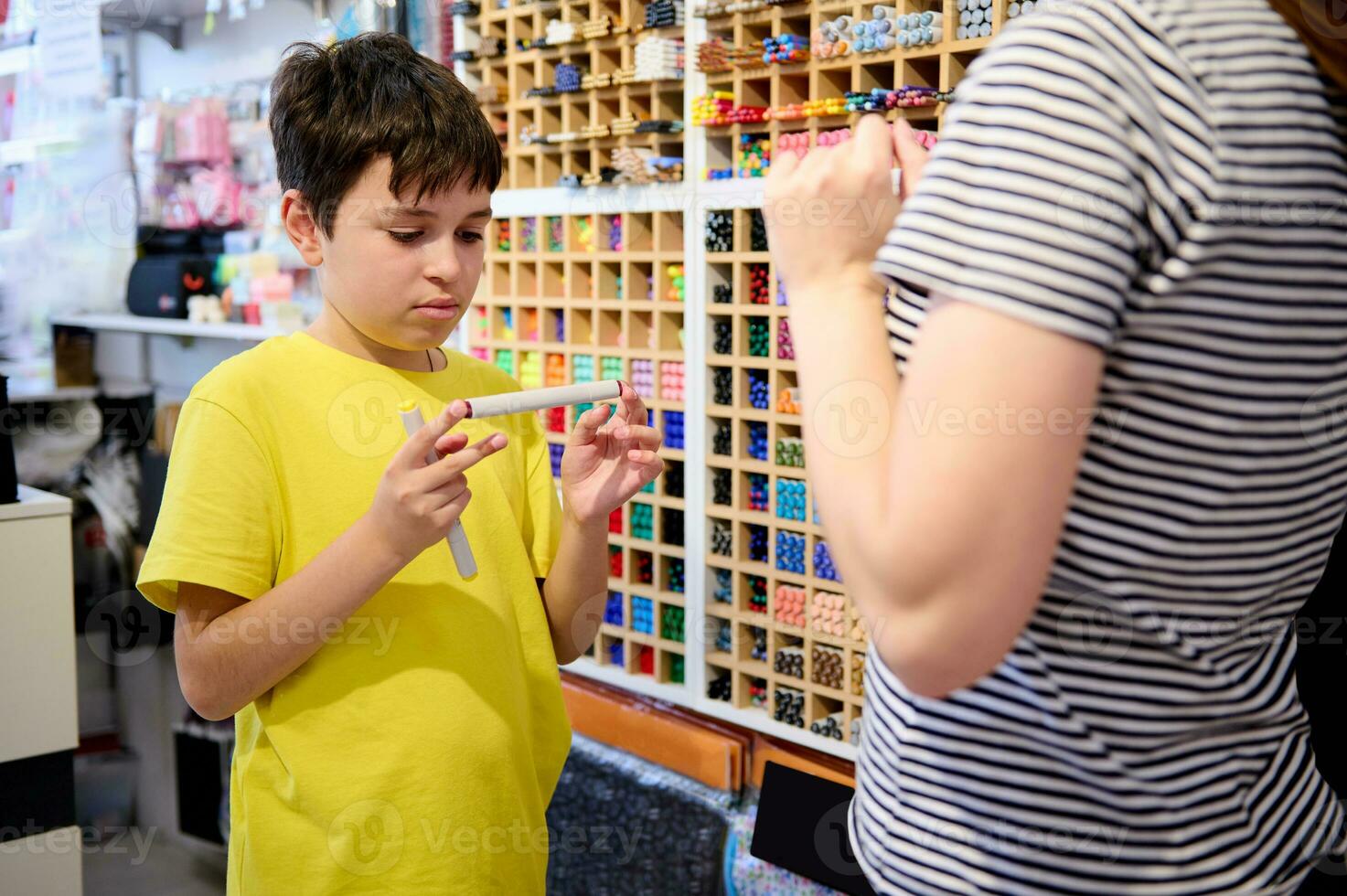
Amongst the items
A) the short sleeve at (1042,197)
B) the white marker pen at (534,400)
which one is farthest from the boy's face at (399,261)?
the short sleeve at (1042,197)

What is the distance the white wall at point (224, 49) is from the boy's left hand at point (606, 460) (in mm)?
2188

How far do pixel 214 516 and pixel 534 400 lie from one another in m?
0.30

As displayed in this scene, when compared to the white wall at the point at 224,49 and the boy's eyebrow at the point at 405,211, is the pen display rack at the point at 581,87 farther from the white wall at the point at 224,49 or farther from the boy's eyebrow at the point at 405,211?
the boy's eyebrow at the point at 405,211

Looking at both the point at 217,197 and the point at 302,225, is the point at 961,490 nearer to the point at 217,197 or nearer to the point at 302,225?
the point at 302,225

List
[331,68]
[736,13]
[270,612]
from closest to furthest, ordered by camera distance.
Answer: [270,612] → [331,68] → [736,13]

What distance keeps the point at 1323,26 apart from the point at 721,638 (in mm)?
1741

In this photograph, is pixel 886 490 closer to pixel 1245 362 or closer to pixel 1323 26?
Result: pixel 1245 362

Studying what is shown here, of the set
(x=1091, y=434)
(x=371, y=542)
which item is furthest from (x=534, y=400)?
(x=1091, y=434)

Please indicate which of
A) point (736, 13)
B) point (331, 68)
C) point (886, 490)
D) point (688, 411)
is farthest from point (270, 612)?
point (736, 13)

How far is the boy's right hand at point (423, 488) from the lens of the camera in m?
0.96

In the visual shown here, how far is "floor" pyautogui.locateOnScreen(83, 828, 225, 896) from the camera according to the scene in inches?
91.6

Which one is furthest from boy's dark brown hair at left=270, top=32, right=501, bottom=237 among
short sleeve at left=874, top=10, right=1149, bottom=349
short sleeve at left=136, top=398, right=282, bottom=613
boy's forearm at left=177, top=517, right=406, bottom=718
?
short sleeve at left=874, top=10, right=1149, bottom=349

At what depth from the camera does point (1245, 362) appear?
0.52m

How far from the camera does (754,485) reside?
2.08m
